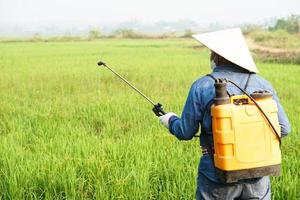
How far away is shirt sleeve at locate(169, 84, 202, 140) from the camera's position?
7.38 ft

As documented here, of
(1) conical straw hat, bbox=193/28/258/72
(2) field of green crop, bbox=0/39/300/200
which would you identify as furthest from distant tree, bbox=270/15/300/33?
(1) conical straw hat, bbox=193/28/258/72

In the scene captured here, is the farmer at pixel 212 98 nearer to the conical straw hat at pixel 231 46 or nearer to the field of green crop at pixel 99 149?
the conical straw hat at pixel 231 46

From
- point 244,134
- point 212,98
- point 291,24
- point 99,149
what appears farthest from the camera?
point 291,24

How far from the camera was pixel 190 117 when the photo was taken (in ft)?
7.45

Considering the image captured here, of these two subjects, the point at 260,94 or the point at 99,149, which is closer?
the point at 260,94

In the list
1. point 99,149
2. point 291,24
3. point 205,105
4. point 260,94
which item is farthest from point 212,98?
point 291,24

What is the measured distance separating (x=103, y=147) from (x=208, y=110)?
2191mm

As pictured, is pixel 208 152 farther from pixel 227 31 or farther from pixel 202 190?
pixel 227 31

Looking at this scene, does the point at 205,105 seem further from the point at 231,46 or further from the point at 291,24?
the point at 291,24

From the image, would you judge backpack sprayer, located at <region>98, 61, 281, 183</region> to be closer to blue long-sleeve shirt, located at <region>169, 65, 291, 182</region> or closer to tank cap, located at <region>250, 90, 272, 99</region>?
tank cap, located at <region>250, 90, 272, 99</region>

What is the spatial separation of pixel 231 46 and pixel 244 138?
1.53 ft

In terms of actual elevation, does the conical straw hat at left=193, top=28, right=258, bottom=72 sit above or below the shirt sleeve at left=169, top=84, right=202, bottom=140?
above

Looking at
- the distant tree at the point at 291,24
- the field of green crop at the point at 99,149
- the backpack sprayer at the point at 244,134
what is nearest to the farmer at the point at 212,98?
the backpack sprayer at the point at 244,134

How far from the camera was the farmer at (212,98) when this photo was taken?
2250 mm
